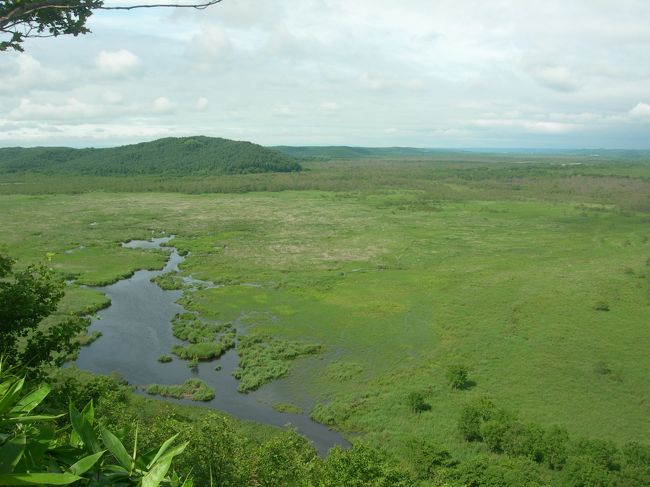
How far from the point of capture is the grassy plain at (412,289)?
26.3 metres

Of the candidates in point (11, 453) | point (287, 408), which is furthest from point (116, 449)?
point (287, 408)

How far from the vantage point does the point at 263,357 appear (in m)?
30.5

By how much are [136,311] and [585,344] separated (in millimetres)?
33027

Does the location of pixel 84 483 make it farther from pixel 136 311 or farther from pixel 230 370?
pixel 136 311

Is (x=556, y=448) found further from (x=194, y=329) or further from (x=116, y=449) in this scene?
(x=194, y=329)

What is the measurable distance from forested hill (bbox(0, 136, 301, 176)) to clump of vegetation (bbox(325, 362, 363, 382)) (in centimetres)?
13485

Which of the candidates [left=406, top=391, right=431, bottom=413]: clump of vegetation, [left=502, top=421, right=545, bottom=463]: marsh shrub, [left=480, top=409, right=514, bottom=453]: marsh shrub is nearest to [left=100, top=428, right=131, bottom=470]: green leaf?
[left=502, top=421, right=545, bottom=463]: marsh shrub

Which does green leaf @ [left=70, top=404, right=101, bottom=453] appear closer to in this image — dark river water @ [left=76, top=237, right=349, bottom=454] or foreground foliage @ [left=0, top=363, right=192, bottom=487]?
foreground foliage @ [left=0, top=363, right=192, bottom=487]

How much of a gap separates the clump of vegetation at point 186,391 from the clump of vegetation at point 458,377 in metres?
13.3

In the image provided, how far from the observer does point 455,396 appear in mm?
26281

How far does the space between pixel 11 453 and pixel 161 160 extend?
187975mm

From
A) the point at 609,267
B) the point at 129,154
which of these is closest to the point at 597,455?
the point at 609,267

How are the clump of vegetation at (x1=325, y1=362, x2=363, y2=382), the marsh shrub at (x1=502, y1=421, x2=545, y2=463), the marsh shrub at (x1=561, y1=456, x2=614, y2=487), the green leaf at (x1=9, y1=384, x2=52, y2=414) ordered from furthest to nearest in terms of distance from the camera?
the clump of vegetation at (x1=325, y1=362, x2=363, y2=382) → the marsh shrub at (x1=502, y1=421, x2=545, y2=463) → the marsh shrub at (x1=561, y1=456, x2=614, y2=487) → the green leaf at (x1=9, y1=384, x2=52, y2=414)

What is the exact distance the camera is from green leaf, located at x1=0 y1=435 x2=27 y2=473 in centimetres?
237
